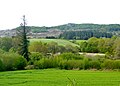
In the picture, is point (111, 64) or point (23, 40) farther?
point (23, 40)

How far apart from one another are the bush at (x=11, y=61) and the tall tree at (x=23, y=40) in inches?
271

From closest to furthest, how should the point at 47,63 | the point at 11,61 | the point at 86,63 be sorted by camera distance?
the point at 11,61, the point at 86,63, the point at 47,63

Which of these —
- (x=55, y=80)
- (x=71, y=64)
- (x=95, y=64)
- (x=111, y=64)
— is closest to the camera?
(x=55, y=80)

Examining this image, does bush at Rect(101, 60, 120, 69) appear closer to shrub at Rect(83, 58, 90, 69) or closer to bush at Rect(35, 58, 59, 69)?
shrub at Rect(83, 58, 90, 69)

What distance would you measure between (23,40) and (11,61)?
11669mm

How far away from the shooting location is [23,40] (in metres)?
74.7

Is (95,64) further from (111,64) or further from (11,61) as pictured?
(11,61)

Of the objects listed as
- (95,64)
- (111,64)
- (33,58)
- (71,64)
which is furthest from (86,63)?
(33,58)

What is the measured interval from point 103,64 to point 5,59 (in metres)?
20.5

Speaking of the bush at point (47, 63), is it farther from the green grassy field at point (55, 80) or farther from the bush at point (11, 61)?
the green grassy field at point (55, 80)

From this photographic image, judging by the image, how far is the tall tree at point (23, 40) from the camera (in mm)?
73625

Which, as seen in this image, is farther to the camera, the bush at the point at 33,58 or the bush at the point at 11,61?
the bush at the point at 33,58

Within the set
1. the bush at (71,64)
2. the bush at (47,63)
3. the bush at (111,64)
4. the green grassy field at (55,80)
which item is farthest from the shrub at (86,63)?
the green grassy field at (55,80)

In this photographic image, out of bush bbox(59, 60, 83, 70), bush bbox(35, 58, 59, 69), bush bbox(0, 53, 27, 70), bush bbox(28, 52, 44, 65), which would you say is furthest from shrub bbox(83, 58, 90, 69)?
bush bbox(0, 53, 27, 70)
